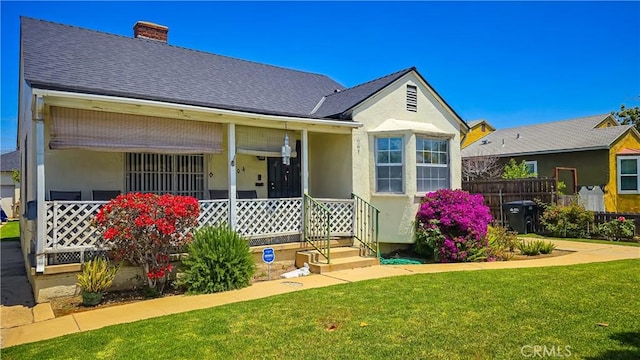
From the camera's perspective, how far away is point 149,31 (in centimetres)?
1338

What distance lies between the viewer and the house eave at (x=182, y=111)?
7.18m

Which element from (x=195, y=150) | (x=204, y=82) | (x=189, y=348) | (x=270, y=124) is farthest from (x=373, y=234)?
(x=189, y=348)

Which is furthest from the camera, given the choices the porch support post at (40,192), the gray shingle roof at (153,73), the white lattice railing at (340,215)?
the white lattice railing at (340,215)

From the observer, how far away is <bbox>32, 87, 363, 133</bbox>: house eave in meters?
7.18

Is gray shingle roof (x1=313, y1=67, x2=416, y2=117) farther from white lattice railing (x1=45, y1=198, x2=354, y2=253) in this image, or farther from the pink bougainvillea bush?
the pink bougainvillea bush

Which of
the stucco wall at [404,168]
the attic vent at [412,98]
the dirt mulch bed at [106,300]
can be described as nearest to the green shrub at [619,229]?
the stucco wall at [404,168]

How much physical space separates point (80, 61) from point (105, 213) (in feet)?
16.0

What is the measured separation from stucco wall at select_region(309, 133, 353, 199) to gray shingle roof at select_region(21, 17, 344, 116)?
1123mm

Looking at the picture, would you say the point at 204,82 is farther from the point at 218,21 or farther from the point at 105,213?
the point at 105,213

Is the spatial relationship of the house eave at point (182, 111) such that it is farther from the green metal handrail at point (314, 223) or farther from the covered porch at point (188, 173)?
the green metal handrail at point (314, 223)

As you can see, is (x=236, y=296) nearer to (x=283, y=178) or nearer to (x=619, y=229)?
(x=283, y=178)

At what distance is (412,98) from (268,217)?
20.1 feet

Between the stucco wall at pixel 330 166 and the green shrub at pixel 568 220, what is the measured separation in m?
8.84

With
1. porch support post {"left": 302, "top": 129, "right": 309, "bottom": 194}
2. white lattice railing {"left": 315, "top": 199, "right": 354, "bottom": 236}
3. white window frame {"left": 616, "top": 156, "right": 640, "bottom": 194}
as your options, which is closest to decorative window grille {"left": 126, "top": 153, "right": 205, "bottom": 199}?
porch support post {"left": 302, "top": 129, "right": 309, "bottom": 194}
